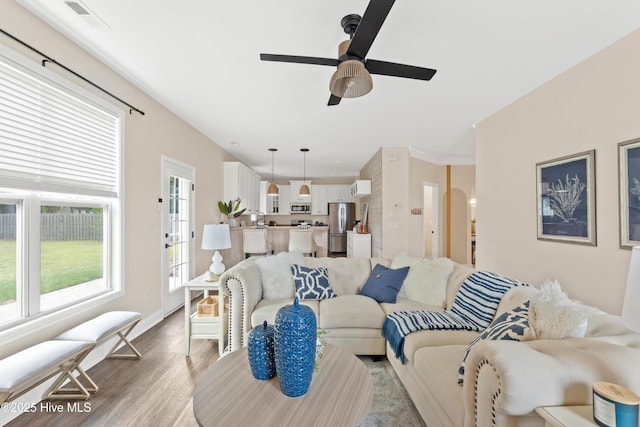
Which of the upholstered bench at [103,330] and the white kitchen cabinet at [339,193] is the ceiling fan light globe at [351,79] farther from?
the white kitchen cabinet at [339,193]

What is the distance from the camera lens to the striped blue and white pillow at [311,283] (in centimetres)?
283

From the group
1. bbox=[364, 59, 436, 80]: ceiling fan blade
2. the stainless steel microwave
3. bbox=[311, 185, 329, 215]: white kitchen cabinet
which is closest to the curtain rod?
bbox=[364, 59, 436, 80]: ceiling fan blade

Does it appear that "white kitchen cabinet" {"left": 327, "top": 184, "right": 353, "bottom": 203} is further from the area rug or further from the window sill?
the window sill

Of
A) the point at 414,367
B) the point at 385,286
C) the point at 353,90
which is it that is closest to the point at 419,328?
the point at 414,367

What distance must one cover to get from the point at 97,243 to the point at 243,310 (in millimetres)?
1559

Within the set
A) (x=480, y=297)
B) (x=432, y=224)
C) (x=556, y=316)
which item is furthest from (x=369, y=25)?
(x=432, y=224)

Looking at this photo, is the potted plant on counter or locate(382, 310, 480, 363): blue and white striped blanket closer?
locate(382, 310, 480, 363): blue and white striped blanket

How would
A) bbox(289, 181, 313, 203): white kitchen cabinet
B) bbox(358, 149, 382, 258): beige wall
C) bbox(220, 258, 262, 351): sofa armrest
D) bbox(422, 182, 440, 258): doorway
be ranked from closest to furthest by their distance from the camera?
bbox(220, 258, 262, 351): sofa armrest → bbox(358, 149, 382, 258): beige wall → bbox(422, 182, 440, 258): doorway → bbox(289, 181, 313, 203): white kitchen cabinet

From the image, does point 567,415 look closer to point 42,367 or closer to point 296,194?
point 42,367

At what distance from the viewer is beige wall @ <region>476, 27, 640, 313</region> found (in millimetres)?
2117

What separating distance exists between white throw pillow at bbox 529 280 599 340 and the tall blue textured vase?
44.5 inches

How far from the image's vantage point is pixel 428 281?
2748 millimetres

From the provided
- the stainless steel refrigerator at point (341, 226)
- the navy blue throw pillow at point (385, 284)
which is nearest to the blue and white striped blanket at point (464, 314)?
the navy blue throw pillow at point (385, 284)

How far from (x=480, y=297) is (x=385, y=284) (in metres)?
0.90
